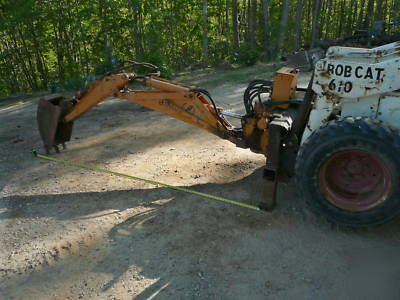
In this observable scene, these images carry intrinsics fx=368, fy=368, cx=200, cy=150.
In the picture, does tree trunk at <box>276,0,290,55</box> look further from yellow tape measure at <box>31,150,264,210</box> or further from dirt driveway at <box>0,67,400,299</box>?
yellow tape measure at <box>31,150,264,210</box>

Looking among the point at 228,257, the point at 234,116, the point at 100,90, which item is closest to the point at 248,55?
the point at 234,116

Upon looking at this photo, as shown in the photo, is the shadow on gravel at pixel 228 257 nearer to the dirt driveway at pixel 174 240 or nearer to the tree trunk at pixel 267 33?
the dirt driveway at pixel 174 240

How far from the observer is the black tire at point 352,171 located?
3.33 metres

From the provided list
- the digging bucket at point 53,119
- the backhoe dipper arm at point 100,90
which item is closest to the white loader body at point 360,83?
the backhoe dipper arm at point 100,90

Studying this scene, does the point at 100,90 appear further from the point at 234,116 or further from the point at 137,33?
the point at 137,33

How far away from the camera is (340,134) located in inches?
135

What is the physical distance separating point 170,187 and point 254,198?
1.17m

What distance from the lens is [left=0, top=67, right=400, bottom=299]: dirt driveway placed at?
10.7ft

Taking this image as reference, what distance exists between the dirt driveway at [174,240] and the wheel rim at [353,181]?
1.17ft

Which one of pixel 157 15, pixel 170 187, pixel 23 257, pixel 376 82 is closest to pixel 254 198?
pixel 170 187

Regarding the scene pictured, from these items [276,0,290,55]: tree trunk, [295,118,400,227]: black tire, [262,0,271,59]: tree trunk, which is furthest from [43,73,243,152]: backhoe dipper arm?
[276,0,290,55]: tree trunk

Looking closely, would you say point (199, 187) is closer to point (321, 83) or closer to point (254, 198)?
point (254, 198)

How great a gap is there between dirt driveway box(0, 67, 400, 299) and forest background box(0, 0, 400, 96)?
24.2ft

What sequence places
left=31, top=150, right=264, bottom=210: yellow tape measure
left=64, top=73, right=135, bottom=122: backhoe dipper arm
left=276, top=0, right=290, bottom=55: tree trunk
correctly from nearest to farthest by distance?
left=31, top=150, right=264, bottom=210: yellow tape measure
left=64, top=73, right=135, bottom=122: backhoe dipper arm
left=276, top=0, right=290, bottom=55: tree trunk
